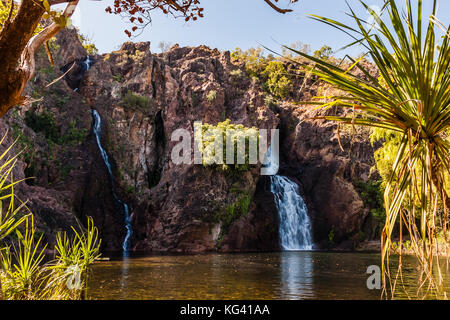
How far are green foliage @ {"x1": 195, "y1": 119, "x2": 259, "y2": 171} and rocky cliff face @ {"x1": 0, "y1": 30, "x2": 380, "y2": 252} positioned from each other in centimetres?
85

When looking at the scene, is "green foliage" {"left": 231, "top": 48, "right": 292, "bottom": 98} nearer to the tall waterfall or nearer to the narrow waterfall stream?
the tall waterfall

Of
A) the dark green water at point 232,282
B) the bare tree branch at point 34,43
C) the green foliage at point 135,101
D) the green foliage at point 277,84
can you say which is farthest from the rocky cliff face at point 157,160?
the bare tree branch at point 34,43

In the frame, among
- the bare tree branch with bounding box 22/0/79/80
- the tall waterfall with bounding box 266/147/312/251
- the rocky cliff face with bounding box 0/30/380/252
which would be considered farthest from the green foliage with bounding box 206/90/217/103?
the bare tree branch with bounding box 22/0/79/80

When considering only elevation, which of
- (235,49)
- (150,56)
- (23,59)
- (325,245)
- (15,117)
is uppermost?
(235,49)

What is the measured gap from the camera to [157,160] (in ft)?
96.3

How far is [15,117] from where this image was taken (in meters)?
22.9

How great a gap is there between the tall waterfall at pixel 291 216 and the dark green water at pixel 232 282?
11.1 metres

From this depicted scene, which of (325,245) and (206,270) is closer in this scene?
(206,270)

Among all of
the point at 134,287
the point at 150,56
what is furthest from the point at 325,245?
the point at 150,56

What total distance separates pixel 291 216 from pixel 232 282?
16.6 metres

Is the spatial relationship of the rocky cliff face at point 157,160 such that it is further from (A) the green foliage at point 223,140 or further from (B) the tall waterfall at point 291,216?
(A) the green foliage at point 223,140

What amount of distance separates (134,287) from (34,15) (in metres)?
8.42
